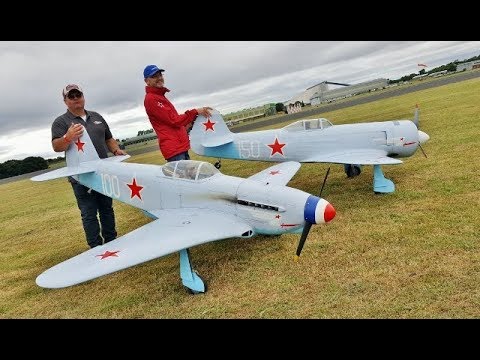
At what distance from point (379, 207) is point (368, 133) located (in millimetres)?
2399

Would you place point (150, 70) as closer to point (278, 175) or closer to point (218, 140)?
point (278, 175)

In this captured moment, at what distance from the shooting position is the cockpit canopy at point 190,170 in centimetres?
567

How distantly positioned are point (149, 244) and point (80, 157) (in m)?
2.87

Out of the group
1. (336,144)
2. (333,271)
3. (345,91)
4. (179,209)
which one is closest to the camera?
(333,271)

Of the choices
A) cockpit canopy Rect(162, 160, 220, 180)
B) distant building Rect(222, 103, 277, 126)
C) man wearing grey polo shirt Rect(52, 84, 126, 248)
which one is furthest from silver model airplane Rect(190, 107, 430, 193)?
distant building Rect(222, 103, 277, 126)

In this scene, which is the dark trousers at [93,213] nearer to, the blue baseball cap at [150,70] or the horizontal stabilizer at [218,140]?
the blue baseball cap at [150,70]

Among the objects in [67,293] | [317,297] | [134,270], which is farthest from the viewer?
[134,270]

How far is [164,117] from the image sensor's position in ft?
21.2

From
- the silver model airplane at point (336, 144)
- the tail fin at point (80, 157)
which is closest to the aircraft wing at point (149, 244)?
the tail fin at point (80, 157)

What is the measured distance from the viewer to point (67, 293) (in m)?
5.31

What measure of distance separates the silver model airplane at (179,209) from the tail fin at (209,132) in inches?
168

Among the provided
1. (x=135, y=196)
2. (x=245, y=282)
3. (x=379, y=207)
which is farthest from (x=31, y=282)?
(x=379, y=207)

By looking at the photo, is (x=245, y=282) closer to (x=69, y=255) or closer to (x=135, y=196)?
(x=135, y=196)

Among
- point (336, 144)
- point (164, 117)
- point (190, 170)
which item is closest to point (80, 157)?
point (164, 117)
